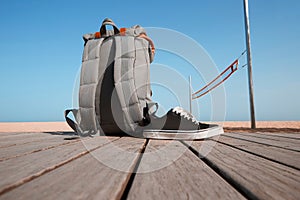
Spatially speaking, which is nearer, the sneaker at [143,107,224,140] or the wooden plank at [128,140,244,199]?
the wooden plank at [128,140,244,199]

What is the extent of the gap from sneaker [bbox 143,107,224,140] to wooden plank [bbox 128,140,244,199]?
641 mm

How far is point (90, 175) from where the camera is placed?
53 centimetres

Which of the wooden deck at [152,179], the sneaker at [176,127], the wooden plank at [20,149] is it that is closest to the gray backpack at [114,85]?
the sneaker at [176,127]

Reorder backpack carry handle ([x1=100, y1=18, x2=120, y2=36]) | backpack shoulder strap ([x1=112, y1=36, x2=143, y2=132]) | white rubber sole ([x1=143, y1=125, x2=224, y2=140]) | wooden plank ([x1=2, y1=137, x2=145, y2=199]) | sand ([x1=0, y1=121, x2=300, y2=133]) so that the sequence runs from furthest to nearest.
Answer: sand ([x1=0, y1=121, x2=300, y2=133]), backpack carry handle ([x1=100, y1=18, x2=120, y2=36]), backpack shoulder strap ([x1=112, y1=36, x2=143, y2=132]), white rubber sole ([x1=143, y1=125, x2=224, y2=140]), wooden plank ([x1=2, y1=137, x2=145, y2=199])

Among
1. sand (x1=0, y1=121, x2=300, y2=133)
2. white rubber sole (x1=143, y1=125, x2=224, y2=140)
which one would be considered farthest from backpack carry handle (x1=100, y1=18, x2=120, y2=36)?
sand (x1=0, y1=121, x2=300, y2=133)

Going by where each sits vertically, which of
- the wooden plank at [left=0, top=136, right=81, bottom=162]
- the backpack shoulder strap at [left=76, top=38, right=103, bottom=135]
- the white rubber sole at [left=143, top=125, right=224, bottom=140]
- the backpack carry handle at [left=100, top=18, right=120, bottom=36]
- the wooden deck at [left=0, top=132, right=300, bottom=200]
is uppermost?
the backpack carry handle at [left=100, top=18, right=120, bottom=36]

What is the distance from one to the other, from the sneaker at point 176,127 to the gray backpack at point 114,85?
0.12 meters

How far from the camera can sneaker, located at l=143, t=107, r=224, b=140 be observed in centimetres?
133

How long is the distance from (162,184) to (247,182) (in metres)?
0.20

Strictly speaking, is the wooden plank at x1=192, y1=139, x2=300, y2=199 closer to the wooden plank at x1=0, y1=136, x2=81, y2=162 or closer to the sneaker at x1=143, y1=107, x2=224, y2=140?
the sneaker at x1=143, y1=107, x2=224, y2=140

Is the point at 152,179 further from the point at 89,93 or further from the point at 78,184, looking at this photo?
the point at 89,93

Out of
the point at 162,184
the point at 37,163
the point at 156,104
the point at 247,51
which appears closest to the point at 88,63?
the point at 156,104

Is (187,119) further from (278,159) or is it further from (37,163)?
(37,163)

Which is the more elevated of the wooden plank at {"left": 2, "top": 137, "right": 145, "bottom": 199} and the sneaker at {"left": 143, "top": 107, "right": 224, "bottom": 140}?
the sneaker at {"left": 143, "top": 107, "right": 224, "bottom": 140}
